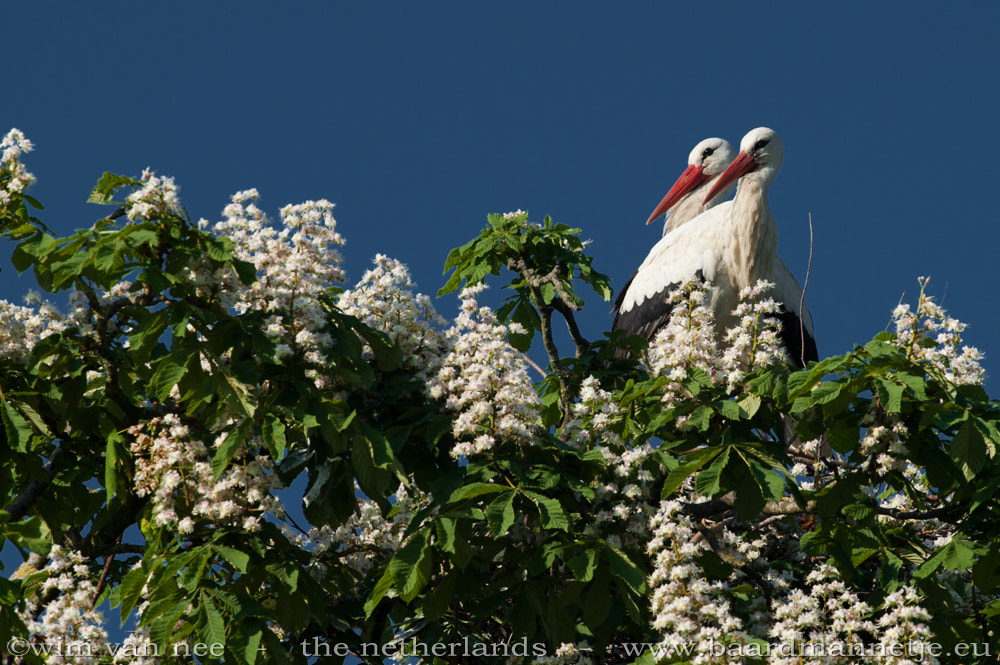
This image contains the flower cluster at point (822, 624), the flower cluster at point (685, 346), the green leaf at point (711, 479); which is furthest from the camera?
the flower cluster at point (685, 346)

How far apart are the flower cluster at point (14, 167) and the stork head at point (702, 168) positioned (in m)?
8.79

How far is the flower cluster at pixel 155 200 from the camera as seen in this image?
5.25m

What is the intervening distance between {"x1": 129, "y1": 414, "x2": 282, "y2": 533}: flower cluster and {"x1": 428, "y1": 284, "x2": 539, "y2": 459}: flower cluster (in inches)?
37.8

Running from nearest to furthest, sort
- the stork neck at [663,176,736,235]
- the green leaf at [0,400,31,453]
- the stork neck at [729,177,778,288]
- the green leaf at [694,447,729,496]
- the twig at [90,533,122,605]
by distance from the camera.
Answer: the green leaf at [0,400,31,453] → the green leaf at [694,447,729,496] → the twig at [90,533,122,605] → the stork neck at [729,177,778,288] → the stork neck at [663,176,736,235]

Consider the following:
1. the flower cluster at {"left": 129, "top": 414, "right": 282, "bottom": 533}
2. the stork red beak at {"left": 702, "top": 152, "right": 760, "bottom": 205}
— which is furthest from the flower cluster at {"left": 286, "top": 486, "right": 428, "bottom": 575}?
the stork red beak at {"left": 702, "top": 152, "right": 760, "bottom": 205}

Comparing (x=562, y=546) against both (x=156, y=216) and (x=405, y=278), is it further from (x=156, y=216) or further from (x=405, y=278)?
(x=156, y=216)

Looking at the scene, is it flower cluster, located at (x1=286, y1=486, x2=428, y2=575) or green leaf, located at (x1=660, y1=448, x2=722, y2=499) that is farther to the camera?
flower cluster, located at (x1=286, y1=486, x2=428, y2=575)

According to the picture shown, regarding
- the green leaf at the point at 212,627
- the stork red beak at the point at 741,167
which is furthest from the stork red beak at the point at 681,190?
the green leaf at the point at 212,627

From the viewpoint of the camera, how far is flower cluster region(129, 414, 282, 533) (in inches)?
213

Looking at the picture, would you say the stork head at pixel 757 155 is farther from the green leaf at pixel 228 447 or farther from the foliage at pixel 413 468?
the green leaf at pixel 228 447

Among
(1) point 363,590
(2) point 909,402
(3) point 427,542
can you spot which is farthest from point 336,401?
(2) point 909,402

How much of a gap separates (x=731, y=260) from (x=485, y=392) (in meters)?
5.24

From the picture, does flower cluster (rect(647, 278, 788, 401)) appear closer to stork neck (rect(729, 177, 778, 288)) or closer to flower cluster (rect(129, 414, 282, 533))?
flower cluster (rect(129, 414, 282, 533))

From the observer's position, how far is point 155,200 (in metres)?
5.28
